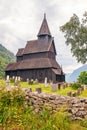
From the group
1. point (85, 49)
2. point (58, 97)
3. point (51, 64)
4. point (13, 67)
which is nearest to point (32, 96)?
point (58, 97)

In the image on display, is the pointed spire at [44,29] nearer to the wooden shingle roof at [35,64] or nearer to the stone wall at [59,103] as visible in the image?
the wooden shingle roof at [35,64]

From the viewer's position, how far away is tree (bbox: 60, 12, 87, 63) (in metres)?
52.3

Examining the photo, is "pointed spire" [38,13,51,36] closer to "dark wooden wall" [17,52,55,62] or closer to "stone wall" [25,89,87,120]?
"dark wooden wall" [17,52,55,62]

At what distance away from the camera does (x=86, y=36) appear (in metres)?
51.8

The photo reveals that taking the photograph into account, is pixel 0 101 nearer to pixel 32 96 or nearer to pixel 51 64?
pixel 32 96

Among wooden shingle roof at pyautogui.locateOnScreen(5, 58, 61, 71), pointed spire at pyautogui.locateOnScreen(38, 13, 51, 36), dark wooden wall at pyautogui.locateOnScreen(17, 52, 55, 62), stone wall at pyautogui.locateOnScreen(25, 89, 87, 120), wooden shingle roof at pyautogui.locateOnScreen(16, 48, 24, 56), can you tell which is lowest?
stone wall at pyautogui.locateOnScreen(25, 89, 87, 120)

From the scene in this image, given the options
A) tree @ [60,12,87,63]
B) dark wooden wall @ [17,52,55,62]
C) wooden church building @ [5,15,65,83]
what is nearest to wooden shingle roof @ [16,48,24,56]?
wooden church building @ [5,15,65,83]

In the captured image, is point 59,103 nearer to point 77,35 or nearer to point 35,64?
point 77,35

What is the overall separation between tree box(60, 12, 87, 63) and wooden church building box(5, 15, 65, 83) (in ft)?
46.9

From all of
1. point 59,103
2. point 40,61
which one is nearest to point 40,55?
point 40,61

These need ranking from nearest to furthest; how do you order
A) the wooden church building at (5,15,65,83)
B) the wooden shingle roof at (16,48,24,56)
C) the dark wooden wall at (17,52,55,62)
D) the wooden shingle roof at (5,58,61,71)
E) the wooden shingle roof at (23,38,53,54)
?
the wooden church building at (5,15,65,83) < the wooden shingle roof at (5,58,61,71) < the dark wooden wall at (17,52,55,62) < the wooden shingle roof at (23,38,53,54) < the wooden shingle roof at (16,48,24,56)

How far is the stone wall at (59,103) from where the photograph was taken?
47.6 ft

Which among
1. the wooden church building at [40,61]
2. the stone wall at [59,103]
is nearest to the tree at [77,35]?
the wooden church building at [40,61]

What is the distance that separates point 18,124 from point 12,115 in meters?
0.65
